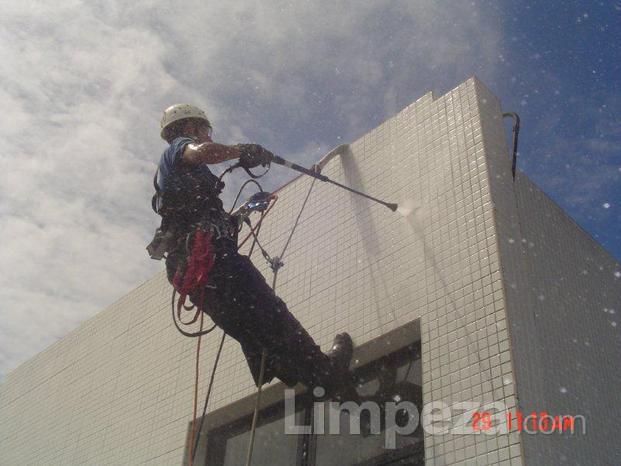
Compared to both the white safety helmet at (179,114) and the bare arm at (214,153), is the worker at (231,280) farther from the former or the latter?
the white safety helmet at (179,114)

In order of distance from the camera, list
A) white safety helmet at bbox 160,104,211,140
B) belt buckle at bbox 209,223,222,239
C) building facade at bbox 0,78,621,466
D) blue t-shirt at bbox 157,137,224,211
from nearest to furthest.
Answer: building facade at bbox 0,78,621,466 → belt buckle at bbox 209,223,222,239 → blue t-shirt at bbox 157,137,224,211 → white safety helmet at bbox 160,104,211,140

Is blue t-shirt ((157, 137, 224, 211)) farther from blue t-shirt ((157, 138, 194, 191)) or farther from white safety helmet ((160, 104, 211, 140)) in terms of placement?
white safety helmet ((160, 104, 211, 140))

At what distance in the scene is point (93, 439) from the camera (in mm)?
6543

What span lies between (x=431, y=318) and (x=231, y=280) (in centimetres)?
111

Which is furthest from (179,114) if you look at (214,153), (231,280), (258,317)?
(258,317)

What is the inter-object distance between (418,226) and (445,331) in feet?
2.71

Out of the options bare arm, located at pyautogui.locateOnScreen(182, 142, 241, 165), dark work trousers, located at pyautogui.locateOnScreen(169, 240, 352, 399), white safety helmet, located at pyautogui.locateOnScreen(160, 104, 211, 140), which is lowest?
dark work trousers, located at pyautogui.locateOnScreen(169, 240, 352, 399)

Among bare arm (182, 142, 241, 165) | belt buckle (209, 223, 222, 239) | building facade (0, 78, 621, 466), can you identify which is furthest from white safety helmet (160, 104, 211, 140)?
building facade (0, 78, 621, 466)

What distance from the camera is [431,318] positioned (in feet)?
13.0

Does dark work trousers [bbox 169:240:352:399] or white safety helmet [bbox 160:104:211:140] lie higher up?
white safety helmet [bbox 160:104:211:140]

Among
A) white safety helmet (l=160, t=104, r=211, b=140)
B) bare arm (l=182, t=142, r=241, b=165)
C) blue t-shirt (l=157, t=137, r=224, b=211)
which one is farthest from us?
white safety helmet (l=160, t=104, r=211, b=140)

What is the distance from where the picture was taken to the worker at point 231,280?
13.2ft

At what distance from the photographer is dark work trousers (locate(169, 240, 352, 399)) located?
13.2ft

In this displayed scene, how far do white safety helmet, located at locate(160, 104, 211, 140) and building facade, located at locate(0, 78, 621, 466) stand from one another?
1.24 m
